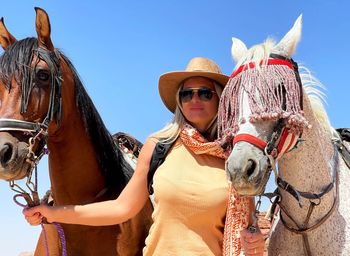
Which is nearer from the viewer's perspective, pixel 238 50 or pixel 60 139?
pixel 238 50

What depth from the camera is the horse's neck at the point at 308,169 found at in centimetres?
312

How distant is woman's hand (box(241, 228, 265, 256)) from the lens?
3.12 m

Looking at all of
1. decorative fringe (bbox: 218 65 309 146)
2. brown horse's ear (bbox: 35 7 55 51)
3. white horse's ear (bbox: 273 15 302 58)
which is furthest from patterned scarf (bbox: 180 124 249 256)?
brown horse's ear (bbox: 35 7 55 51)

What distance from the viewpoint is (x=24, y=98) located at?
3.40 meters

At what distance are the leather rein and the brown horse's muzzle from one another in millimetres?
1358

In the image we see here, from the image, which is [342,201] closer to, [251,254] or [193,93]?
[251,254]

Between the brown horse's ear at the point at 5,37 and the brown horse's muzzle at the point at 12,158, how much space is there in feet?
3.34

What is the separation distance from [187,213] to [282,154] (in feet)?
2.58

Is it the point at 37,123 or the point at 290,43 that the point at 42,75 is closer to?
the point at 37,123

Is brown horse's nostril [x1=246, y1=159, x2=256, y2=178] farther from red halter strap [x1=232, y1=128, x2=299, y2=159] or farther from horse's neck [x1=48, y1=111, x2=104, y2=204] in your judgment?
horse's neck [x1=48, y1=111, x2=104, y2=204]

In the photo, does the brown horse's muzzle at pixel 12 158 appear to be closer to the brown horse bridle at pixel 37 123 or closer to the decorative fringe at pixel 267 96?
the brown horse bridle at pixel 37 123

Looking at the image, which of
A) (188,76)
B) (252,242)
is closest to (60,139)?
(188,76)

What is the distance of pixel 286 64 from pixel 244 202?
917 mm

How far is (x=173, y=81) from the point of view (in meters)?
3.91
